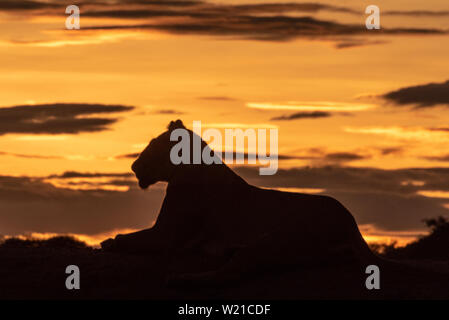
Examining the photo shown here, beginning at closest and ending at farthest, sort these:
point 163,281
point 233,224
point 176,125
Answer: point 163,281 < point 233,224 < point 176,125

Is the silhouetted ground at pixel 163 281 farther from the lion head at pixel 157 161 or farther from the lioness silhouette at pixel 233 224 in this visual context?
the lion head at pixel 157 161

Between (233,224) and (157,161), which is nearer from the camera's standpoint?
(233,224)

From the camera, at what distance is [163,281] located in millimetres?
23688

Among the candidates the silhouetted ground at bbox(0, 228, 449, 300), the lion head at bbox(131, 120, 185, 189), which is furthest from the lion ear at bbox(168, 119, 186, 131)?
the silhouetted ground at bbox(0, 228, 449, 300)

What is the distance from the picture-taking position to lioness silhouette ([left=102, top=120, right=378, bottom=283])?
78.1ft

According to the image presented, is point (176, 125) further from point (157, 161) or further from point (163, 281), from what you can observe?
point (163, 281)

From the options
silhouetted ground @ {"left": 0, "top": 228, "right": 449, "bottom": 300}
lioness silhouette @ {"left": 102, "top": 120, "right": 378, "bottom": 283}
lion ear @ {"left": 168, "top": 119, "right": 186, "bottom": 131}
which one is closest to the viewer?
silhouetted ground @ {"left": 0, "top": 228, "right": 449, "bottom": 300}

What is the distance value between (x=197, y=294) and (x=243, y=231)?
6.48ft

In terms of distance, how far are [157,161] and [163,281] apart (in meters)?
3.52

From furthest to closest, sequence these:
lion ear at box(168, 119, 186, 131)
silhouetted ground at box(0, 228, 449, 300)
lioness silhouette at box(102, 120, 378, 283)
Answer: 1. lion ear at box(168, 119, 186, 131)
2. lioness silhouette at box(102, 120, 378, 283)
3. silhouetted ground at box(0, 228, 449, 300)

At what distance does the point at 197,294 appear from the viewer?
23219 mm

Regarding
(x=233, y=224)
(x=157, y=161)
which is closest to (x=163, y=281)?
(x=233, y=224)

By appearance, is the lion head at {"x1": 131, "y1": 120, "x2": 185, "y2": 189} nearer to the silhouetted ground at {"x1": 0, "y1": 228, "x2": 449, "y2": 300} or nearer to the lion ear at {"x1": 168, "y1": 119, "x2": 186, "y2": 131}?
the lion ear at {"x1": 168, "y1": 119, "x2": 186, "y2": 131}

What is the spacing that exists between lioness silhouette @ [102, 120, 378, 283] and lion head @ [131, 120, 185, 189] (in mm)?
20
